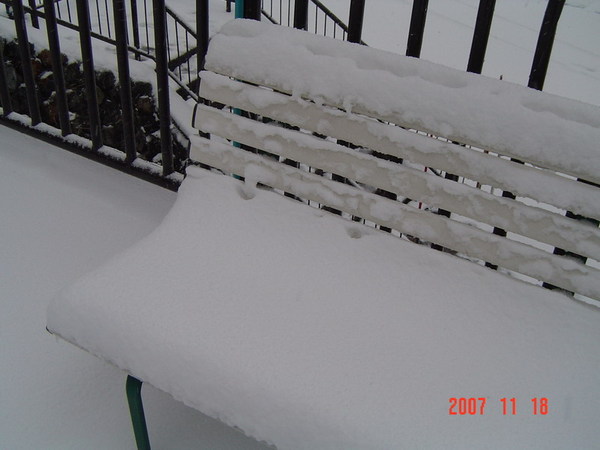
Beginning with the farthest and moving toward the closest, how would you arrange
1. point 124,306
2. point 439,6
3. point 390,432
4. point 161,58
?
point 439,6 → point 161,58 → point 124,306 → point 390,432

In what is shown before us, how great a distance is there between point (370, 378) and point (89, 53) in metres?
1.79

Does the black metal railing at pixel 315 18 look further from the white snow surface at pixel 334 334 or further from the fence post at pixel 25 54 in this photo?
the white snow surface at pixel 334 334

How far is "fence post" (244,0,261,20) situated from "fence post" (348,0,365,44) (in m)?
0.35

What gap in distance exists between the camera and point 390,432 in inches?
49.6

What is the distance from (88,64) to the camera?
7.82 feet

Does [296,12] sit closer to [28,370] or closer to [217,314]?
[217,314]

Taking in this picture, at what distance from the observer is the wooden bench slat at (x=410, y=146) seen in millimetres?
1546

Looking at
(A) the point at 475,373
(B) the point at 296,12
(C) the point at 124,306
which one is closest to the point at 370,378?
(A) the point at 475,373

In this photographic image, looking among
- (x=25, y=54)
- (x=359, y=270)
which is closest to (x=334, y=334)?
(x=359, y=270)

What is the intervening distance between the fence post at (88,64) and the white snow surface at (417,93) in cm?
77

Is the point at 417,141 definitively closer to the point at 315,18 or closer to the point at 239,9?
the point at 239,9

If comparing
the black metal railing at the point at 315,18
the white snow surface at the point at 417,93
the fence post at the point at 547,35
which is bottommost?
the black metal railing at the point at 315,18
